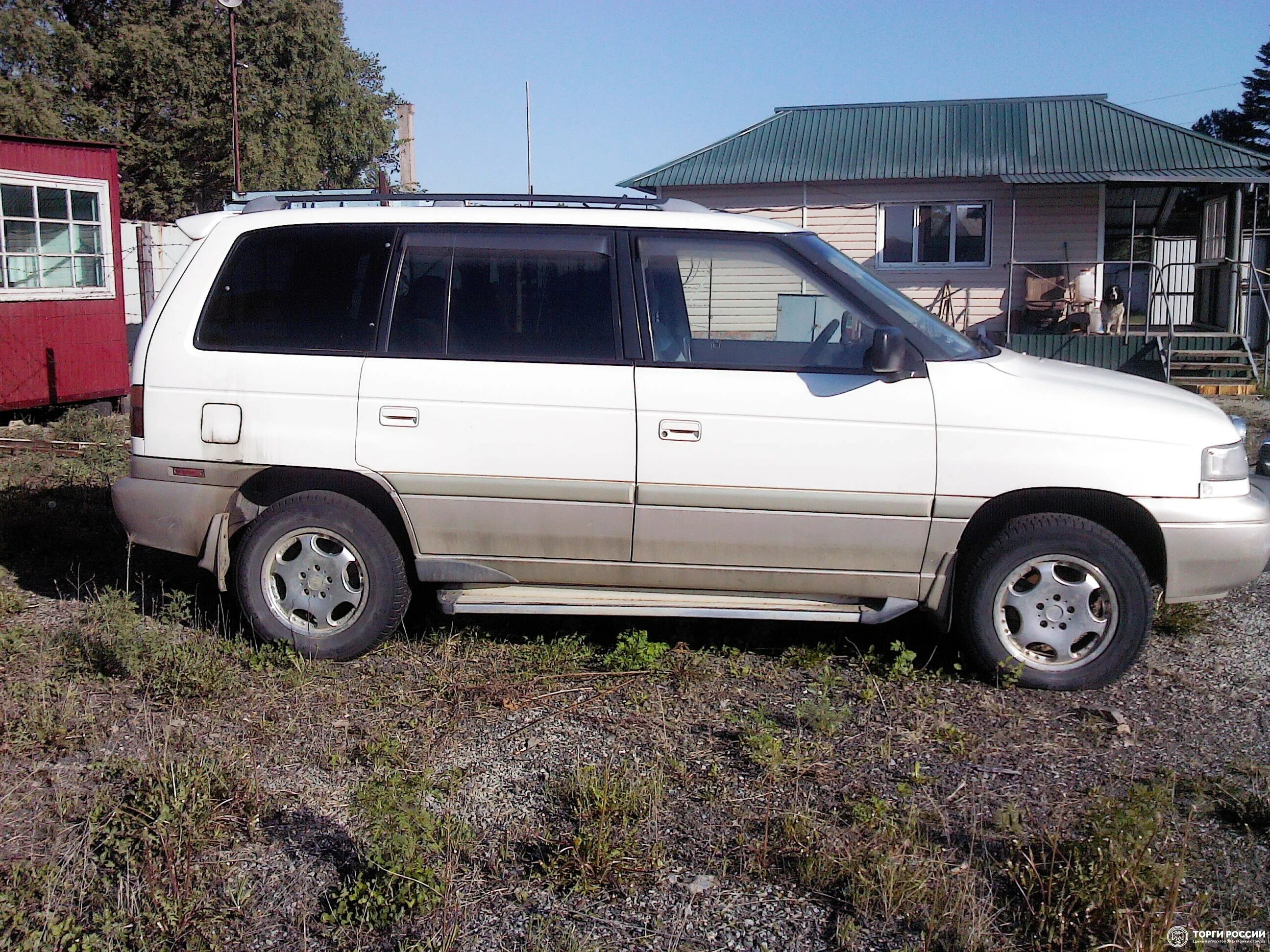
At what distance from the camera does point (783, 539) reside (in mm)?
4688

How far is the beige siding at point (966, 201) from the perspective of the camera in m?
19.8

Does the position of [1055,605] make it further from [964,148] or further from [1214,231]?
[964,148]

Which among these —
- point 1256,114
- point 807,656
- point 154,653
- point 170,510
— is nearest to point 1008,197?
point 807,656

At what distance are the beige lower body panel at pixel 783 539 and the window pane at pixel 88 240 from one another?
9.85m

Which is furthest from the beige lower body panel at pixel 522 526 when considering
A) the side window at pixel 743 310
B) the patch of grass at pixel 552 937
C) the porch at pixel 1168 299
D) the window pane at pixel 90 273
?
the porch at pixel 1168 299

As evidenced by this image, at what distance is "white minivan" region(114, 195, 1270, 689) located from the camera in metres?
4.58

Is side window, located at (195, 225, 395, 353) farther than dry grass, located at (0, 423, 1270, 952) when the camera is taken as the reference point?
Yes

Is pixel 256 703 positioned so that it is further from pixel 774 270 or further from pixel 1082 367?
pixel 1082 367

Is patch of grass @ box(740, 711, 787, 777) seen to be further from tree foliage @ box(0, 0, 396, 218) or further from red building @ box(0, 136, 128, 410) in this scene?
tree foliage @ box(0, 0, 396, 218)

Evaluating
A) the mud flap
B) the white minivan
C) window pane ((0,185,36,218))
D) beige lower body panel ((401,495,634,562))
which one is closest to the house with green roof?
window pane ((0,185,36,218))

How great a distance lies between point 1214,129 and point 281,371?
68167 mm

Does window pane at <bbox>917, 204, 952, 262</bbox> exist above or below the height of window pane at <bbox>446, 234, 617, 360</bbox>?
above

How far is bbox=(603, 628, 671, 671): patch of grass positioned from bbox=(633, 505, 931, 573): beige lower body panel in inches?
17.4

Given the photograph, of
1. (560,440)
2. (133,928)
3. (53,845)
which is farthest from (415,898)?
(560,440)
